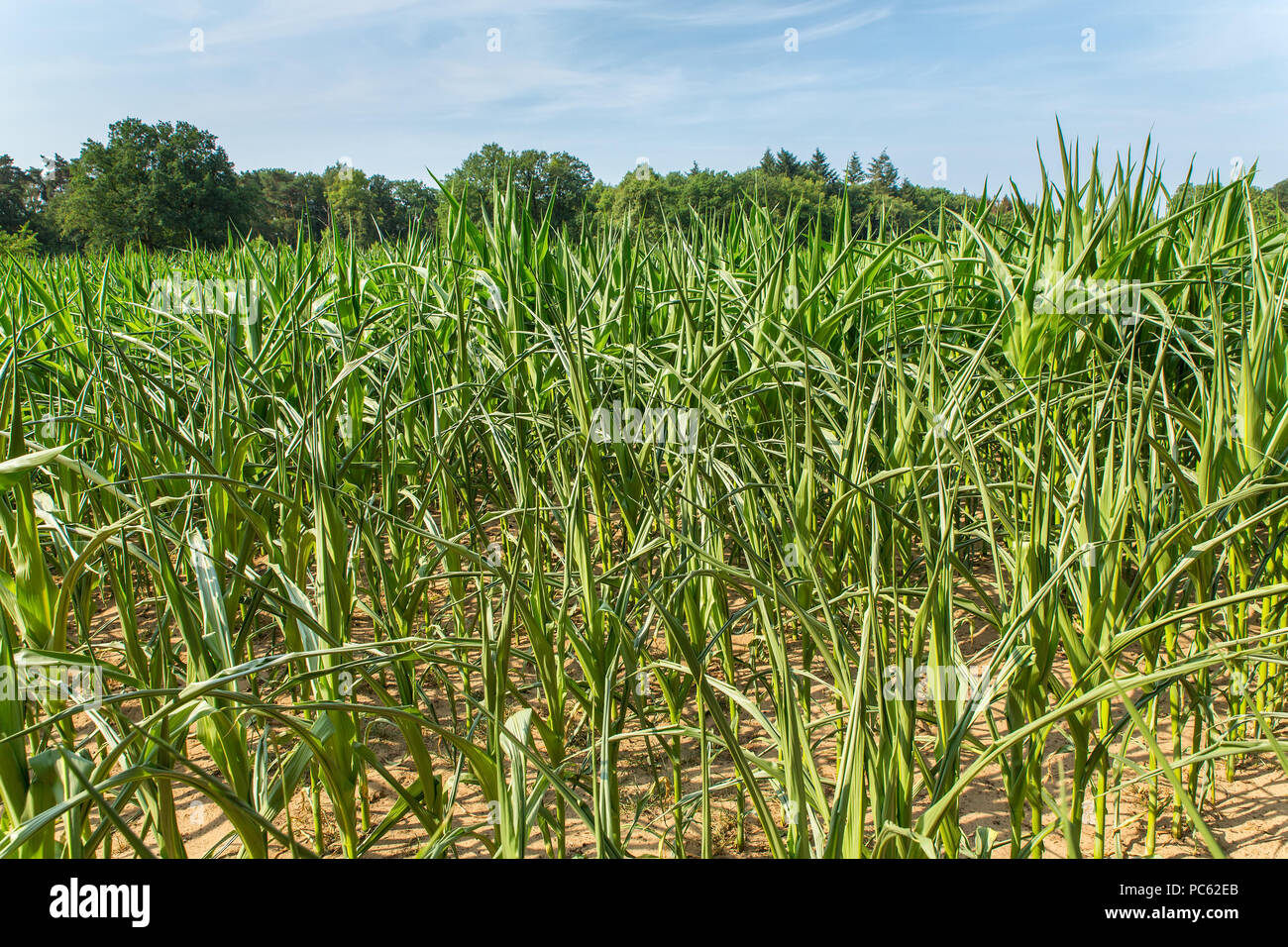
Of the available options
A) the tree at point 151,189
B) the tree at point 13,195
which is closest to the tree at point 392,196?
the tree at point 151,189

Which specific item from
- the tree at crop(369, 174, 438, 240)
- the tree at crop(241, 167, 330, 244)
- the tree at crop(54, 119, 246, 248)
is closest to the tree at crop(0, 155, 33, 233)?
the tree at crop(54, 119, 246, 248)

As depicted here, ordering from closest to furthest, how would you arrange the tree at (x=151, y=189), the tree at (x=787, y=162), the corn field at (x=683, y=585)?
the corn field at (x=683, y=585)
the tree at (x=151, y=189)
the tree at (x=787, y=162)

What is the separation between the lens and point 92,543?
79cm

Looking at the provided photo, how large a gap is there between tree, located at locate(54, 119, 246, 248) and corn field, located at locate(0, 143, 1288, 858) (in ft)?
132

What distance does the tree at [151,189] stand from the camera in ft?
120

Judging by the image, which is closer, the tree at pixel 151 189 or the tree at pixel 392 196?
the tree at pixel 392 196

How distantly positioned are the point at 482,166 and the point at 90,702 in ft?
147

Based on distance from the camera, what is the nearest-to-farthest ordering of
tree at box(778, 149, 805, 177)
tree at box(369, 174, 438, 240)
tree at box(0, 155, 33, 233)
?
tree at box(369, 174, 438, 240), tree at box(0, 155, 33, 233), tree at box(778, 149, 805, 177)

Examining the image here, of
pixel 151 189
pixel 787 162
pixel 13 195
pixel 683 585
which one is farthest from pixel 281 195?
pixel 683 585

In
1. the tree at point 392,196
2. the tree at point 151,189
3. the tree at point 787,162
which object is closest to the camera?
the tree at point 392,196

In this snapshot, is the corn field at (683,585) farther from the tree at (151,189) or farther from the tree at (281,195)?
the tree at (281,195)

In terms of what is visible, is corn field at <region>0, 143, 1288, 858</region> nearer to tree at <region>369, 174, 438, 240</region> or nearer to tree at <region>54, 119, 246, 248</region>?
tree at <region>369, 174, 438, 240</region>

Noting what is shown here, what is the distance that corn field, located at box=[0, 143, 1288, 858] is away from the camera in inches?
31.5

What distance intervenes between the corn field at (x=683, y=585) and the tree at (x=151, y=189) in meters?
40.1
